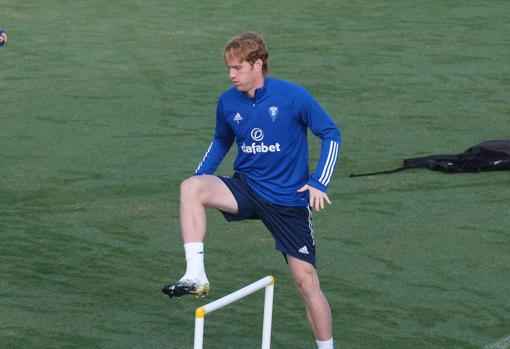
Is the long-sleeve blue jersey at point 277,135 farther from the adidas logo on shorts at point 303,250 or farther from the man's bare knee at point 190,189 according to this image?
the man's bare knee at point 190,189

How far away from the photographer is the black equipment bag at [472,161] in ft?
41.7

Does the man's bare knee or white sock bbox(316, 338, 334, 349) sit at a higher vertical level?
the man's bare knee

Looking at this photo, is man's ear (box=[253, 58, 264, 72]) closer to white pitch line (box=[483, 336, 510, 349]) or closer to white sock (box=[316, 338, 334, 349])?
white sock (box=[316, 338, 334, 349])

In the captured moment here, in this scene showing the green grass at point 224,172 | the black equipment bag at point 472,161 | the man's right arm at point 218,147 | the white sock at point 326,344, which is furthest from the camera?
the black equipment bag at point 472,161

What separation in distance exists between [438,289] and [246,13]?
12806 millimetres

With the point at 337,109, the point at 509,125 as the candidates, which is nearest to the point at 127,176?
the point at 337,109

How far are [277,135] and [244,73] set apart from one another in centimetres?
42

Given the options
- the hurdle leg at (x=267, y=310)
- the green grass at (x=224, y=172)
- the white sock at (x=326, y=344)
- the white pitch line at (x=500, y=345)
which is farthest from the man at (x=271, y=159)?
the white pitch line at (x=500, y=345)

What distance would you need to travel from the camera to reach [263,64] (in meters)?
7.23

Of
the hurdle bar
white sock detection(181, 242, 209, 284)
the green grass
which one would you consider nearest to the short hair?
white sock detection(181, 242, 209, 284)

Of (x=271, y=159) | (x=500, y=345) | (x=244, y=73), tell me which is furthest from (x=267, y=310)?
(x=500, y=345)

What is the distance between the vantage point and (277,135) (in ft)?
23.8

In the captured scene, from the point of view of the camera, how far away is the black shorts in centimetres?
734

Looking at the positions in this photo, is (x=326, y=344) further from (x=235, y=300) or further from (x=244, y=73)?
(x=244, y=73)
